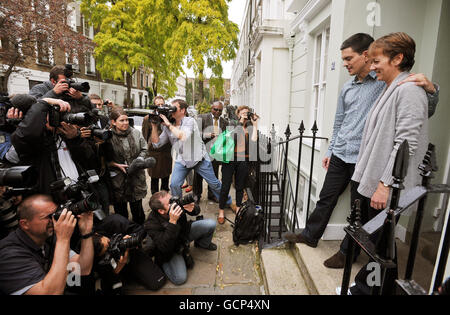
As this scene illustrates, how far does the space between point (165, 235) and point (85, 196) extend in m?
1.03

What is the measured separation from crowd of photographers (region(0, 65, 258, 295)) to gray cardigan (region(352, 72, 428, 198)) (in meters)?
1.86

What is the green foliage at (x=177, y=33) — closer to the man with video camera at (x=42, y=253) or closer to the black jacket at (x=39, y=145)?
the black jacket at (x=39, y=145)

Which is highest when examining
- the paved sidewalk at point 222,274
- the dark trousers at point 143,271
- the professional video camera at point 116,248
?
the professional video camera at point 116,248

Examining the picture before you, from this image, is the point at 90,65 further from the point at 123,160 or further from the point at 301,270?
the point at 301,270

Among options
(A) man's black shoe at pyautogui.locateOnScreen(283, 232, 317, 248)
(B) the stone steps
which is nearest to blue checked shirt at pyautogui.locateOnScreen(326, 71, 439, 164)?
(A) man's black shoe at pyautogui.locateOnScreen(283, 232, 317, 248)

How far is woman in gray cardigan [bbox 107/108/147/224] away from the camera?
345 cm

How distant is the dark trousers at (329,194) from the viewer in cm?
238

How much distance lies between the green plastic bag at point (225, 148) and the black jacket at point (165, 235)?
1.36 m

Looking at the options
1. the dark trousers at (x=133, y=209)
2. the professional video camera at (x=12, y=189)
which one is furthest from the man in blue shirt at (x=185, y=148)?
the professional video camera at (x=12, y=189)

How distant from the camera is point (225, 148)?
4.04m

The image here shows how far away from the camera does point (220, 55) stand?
35.0ft

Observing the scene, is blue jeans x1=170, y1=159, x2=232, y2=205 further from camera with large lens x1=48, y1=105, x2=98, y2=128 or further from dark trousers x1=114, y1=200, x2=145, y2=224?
camera with large lens x1=48, y1=105, x2=98, y2=128

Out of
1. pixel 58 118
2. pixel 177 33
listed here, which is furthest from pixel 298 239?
pixel 177 33
